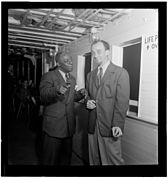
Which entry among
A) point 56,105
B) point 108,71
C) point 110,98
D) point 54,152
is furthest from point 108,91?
point 54,152

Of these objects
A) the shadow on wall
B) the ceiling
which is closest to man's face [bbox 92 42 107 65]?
the ceiling

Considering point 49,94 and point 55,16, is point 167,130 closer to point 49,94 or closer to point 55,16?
point 49,94

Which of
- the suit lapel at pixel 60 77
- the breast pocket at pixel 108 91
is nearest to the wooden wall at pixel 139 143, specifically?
the breast pocket at pixel 108 91

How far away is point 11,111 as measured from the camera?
1595 mm

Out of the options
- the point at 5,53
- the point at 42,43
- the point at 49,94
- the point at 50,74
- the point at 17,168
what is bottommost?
the point at 17,168

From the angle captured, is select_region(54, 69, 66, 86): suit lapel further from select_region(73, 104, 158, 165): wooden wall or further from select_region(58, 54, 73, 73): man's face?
select_region(73, 104, 158, 165): wooden wall

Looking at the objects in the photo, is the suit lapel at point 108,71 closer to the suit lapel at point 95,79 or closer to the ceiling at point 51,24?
the suit lapel at point 95,79

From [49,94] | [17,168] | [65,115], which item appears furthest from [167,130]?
[17,168]

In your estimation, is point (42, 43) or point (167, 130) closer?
point (167, 130)

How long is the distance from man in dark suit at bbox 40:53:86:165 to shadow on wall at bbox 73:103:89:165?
0.13 feet

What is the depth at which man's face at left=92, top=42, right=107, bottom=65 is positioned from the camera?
1.60m

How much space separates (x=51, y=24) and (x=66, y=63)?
340 millimetres

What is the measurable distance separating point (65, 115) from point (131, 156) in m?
0.60

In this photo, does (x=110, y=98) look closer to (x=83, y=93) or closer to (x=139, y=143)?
(x=83, y=93)
